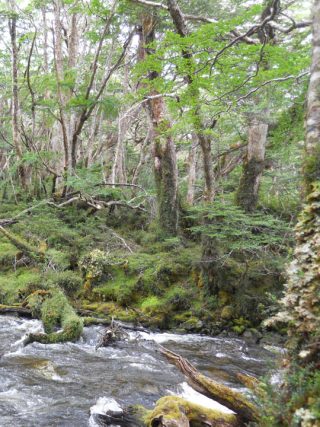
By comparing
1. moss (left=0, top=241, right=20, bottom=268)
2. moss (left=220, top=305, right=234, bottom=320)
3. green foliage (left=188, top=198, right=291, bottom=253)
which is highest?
green foliage (left=188, top=198, right=291, bottom=253)

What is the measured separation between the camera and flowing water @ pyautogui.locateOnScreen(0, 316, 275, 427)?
15.3 feet

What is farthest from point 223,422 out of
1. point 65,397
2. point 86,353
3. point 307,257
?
point 86,353

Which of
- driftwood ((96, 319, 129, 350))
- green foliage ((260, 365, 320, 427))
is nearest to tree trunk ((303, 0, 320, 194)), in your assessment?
green foliage ((260, 365, 320, 427))

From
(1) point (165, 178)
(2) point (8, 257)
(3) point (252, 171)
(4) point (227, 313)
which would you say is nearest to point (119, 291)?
(4) point (227, 313)

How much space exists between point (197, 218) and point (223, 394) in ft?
26.6

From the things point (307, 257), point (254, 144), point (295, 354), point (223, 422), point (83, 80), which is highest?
point (83, 80)

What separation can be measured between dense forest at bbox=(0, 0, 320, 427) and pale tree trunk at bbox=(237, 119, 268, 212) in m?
0.05

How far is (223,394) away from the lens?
3729 mm

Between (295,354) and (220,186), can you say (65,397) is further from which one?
(220,186)

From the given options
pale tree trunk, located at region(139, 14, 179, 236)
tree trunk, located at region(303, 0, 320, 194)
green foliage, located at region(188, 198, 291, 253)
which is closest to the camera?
tree trunk, located at region(303, 0, 320, 194)

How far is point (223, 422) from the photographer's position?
3545 millimetres

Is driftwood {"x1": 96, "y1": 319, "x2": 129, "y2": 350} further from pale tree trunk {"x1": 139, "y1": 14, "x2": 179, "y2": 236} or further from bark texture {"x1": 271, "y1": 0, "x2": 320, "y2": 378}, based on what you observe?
bark texture {"x1": 271, "y1": 0, "x2": 320, "y2": 378}

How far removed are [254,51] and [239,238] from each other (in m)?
5.00

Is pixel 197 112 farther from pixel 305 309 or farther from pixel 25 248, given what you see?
pixel 25 248
